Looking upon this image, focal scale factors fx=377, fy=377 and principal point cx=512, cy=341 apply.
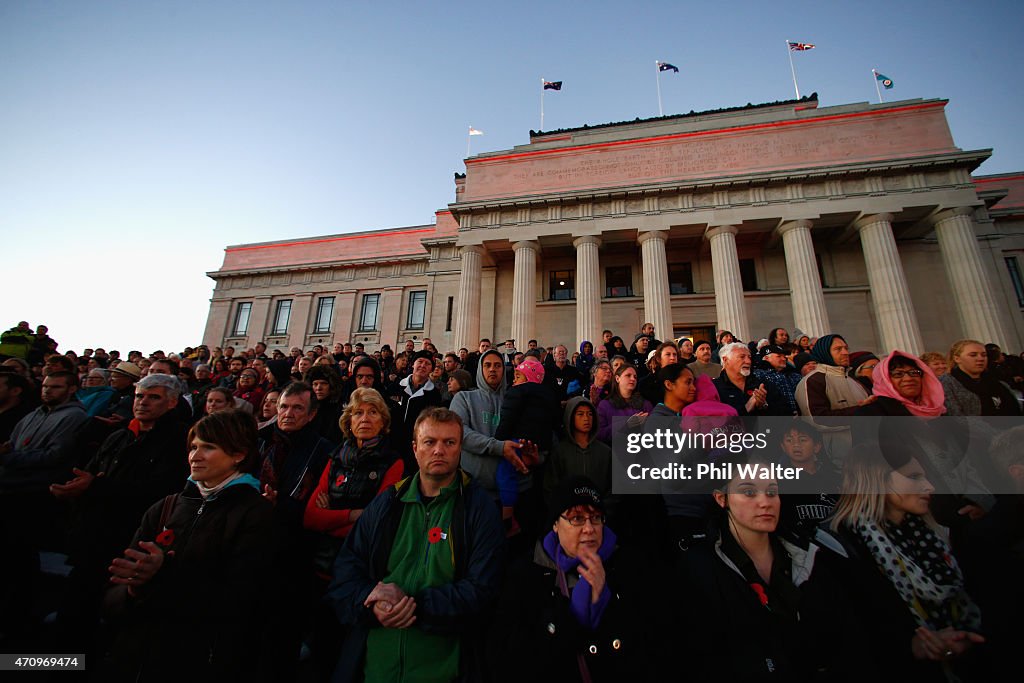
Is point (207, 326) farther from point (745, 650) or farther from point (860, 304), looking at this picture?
point (860, 304)

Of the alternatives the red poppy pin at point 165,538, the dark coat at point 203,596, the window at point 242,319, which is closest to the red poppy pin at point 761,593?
the dark coat at point 203,596

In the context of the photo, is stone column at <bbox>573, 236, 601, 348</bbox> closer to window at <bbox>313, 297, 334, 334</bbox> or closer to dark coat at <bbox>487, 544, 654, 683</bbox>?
dark coat at <bbox>487, 544, 654, 683</bbox>

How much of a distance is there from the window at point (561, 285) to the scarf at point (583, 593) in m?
18.7

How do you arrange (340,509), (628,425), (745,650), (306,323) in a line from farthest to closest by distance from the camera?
(306,323) < (628,425) < (340,509) < (745,650)

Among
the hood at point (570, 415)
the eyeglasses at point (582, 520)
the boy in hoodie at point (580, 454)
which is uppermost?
the hood at point (570, 415)

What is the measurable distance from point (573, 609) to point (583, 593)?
0.36 feet

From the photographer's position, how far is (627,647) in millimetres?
2018

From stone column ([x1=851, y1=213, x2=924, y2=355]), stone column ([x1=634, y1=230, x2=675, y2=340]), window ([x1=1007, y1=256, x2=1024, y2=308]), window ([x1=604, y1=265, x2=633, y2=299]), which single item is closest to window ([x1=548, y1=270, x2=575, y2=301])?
window ([x1=604, y1=265, x2=633, y2=299])

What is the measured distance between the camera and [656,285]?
1681 centimetres

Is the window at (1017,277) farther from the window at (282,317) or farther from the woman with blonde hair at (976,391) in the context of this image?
the window at (282,317)

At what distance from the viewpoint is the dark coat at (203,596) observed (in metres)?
1.90

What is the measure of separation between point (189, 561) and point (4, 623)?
2997mm

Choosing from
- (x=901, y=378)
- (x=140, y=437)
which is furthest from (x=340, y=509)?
(x=901, y=378)

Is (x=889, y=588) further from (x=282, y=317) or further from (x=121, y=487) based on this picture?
(x=282, y=317)
